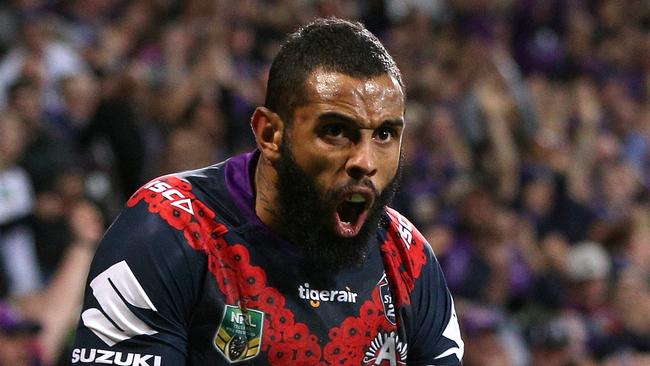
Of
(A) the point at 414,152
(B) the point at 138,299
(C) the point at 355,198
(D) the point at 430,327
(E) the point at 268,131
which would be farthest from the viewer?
(A) the point at 414,152

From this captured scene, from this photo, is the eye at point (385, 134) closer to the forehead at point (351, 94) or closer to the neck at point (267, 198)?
the forehead at point (351, 94)

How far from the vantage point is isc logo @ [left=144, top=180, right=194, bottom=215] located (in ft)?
9.12

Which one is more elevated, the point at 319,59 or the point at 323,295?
the point at 319,59

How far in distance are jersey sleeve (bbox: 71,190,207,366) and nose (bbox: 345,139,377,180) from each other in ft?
1.36

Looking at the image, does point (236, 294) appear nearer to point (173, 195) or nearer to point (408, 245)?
point (173, 195)

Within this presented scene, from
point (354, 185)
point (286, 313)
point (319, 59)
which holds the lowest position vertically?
point (286, 313)

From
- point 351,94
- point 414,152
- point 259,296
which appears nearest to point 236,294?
point 259,296

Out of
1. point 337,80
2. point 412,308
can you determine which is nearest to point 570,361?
point 412,308

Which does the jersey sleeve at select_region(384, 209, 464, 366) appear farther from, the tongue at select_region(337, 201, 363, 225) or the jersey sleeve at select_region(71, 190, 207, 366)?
the jersey sleeve at select_region(71, 190, 207, 366)

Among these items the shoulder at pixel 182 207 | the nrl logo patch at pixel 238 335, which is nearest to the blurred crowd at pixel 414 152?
the shoulder at pixel 182 207

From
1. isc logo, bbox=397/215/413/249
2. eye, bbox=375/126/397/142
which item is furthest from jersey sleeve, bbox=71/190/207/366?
isc logo, bbox=397/215/413/249

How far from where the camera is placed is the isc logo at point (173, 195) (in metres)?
2.78

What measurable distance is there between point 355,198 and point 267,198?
11.4 inches

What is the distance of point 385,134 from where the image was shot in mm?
2740
